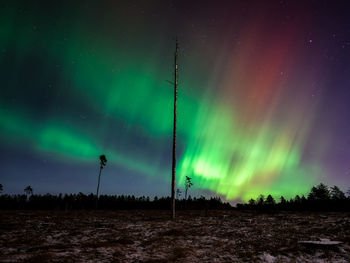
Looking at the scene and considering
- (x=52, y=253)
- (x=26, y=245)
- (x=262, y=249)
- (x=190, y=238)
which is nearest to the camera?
(x=52, y=253)

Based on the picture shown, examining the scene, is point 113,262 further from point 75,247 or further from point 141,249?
point 75,247

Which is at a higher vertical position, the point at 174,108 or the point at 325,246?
the point at 174,108

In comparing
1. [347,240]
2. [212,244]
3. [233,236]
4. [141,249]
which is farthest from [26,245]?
[347,240]

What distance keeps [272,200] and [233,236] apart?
497 feet

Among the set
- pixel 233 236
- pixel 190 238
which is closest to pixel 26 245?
pixel 190 238

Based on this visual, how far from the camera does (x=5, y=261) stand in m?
7.43

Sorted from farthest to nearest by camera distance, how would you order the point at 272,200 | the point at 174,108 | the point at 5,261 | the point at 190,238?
the point at 272,200 → the point at 174,108 → the point at 190,238 → the point at 5,261

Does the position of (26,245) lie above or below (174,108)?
below

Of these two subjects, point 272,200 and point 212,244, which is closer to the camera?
point 212,244

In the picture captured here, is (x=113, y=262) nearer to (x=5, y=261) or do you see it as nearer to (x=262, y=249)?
(x=5, y=261)

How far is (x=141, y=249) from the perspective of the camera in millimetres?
9664

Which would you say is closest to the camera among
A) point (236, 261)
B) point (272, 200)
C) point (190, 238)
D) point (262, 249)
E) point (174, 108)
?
point (236, 261)

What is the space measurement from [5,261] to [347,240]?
48.6 ft

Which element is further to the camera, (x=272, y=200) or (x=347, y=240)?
(x=272, y=200)
